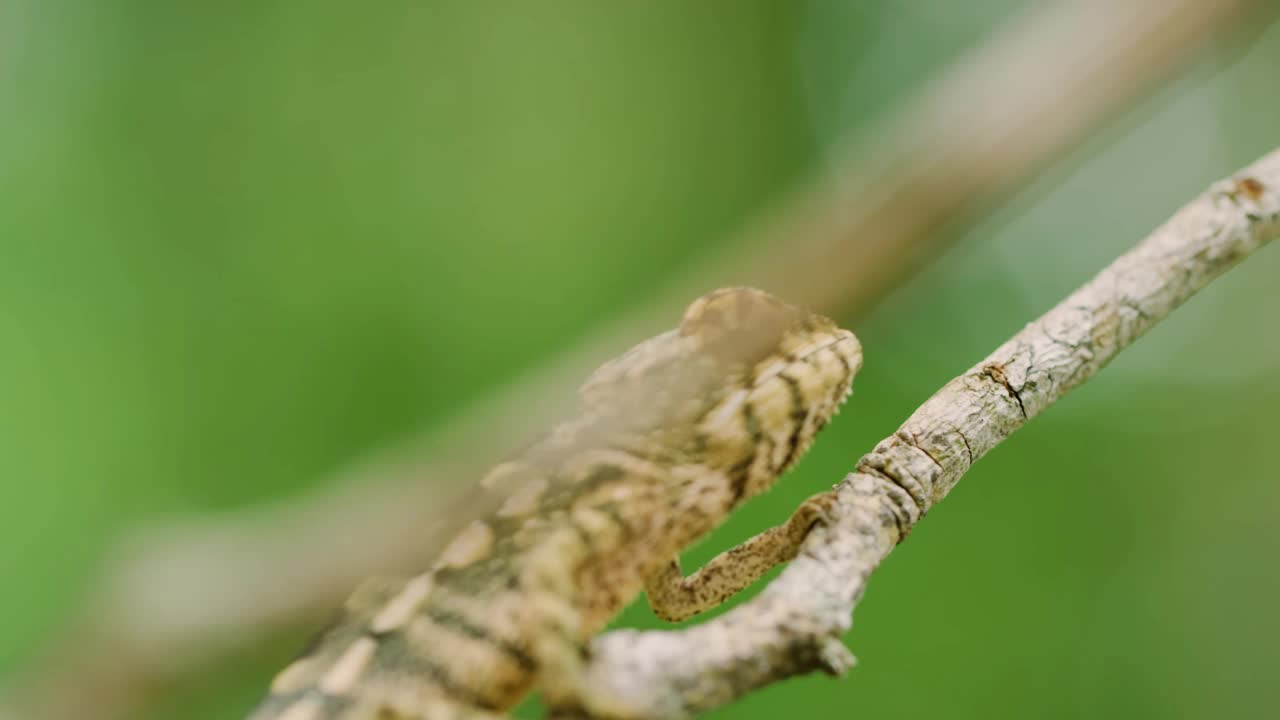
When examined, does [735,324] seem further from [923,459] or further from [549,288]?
[549,288]

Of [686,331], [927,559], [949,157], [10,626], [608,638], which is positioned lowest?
[608,638]

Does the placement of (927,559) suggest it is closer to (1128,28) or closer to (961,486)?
(961,486)

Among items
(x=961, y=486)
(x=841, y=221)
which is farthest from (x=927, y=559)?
(x=841, y=221)

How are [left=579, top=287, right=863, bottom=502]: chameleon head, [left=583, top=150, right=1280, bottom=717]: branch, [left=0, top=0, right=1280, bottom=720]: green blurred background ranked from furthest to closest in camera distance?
[left=0, top=0, right=1280, bottom=720]: green blurred background
[left=579, top=287, right=863, bottom=502]: chameleon head
[left=583, top=150, right=1280, bottom=717]: branch

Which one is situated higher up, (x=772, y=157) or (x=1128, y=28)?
(x=772, y=157)

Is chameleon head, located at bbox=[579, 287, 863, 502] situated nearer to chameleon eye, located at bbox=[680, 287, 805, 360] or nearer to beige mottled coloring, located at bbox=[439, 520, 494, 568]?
chameleon eye, located at bbox=[680, 287, 805, 360]

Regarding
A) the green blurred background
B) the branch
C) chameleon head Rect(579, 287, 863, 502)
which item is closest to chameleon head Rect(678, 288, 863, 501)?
chameleon head Rect(579, 287, 863, 502)

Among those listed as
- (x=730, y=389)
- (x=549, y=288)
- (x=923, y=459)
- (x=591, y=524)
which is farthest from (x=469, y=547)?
(x=549, y=288)
